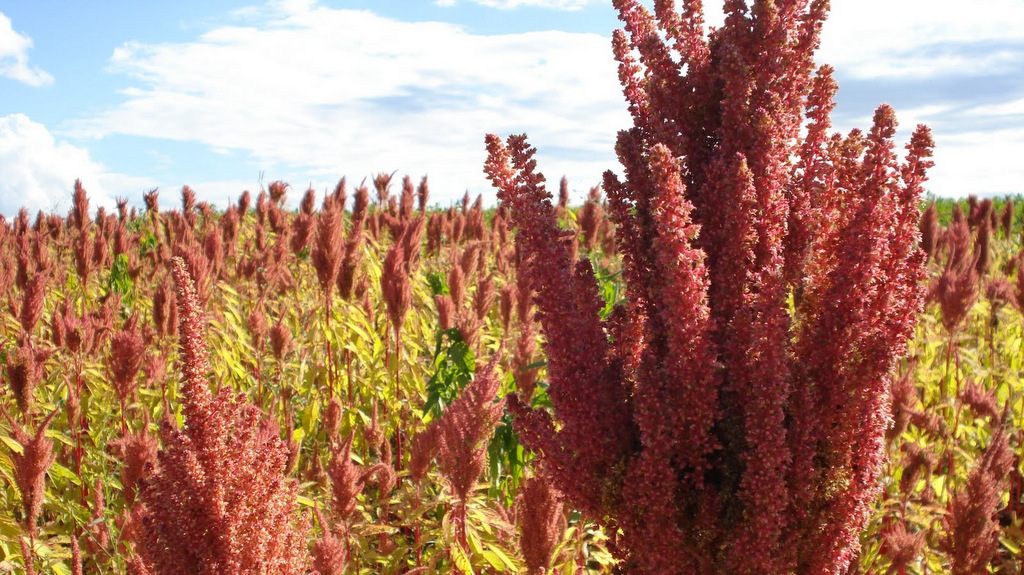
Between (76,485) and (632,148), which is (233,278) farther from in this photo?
(632,148)

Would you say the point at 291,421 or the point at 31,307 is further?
the point at 31,307

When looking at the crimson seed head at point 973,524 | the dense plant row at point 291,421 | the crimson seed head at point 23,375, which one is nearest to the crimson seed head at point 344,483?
the dense plant row at point 291,421

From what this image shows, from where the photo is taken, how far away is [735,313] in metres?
1.70

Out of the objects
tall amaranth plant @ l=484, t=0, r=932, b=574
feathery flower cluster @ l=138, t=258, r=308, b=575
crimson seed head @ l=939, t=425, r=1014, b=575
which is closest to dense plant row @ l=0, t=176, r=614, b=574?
feathery flower cluster @ l=138, t=258, r=308, b=575

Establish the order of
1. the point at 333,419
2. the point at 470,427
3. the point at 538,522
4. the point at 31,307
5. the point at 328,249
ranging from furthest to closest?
the point at 328,249 → the point at 31,307 → the point at 333,419 → the point at 470,427 → the point at 538,522

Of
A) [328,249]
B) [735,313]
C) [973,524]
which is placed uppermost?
[328,249]

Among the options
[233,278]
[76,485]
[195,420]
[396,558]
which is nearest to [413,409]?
[396,558]

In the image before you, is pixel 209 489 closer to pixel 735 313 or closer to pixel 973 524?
pixel 735 313

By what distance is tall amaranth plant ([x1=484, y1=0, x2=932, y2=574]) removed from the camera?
1.66 meters

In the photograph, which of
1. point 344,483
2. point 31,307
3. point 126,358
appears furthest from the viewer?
point 31,307

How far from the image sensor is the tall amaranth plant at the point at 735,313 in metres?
1.66

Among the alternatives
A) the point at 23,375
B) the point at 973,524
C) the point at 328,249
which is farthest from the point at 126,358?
the point at 973,524

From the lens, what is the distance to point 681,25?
198 cm

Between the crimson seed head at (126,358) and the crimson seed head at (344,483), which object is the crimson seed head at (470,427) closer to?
the crimson seed head at (344,483)
